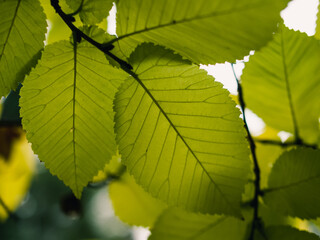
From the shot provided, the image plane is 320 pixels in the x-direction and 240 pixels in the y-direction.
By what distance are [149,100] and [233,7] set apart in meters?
0.16

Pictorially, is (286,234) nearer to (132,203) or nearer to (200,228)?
(200,228)

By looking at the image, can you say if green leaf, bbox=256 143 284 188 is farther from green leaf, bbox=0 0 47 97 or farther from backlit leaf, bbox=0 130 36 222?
backlit leaf, bbox=0 130 36 222

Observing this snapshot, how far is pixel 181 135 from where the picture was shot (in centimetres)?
44

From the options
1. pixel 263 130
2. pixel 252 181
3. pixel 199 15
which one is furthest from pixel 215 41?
pixel 263 130

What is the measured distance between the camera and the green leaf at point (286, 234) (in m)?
0.54

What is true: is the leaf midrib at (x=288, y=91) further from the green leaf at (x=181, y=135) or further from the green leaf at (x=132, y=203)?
the green leaf at (x=132, y=203)

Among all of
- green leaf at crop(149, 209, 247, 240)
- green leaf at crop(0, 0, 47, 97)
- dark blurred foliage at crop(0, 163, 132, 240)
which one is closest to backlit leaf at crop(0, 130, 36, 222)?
green leaf at crop(149, 209, 247, 240)

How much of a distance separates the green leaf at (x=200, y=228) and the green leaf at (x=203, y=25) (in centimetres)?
37

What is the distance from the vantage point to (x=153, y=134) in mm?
437

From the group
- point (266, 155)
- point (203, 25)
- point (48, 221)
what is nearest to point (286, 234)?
point (266, 155)

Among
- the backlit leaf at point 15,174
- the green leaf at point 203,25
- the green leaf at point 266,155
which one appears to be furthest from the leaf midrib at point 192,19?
the backlit leaf at point 15,174

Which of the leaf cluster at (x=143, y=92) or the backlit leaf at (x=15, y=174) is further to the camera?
the backlit leaf at (x=15, y=174)

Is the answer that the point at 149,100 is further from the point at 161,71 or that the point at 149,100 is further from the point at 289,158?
the point at 289,158

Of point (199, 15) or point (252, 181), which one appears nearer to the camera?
point (199, 15)
